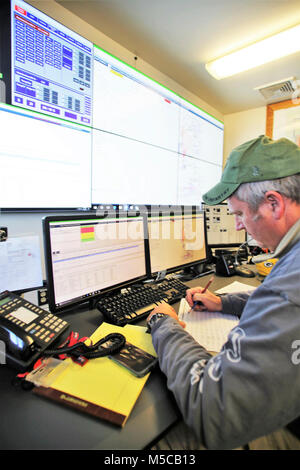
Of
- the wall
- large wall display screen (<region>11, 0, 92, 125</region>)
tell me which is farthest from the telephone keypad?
the wall

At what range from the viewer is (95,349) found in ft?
2.18

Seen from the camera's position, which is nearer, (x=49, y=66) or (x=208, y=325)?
(x=208, y=325)

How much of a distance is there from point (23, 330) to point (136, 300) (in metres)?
0.47

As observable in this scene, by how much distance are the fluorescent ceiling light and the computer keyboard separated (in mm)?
2269

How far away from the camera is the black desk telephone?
1.93 ft

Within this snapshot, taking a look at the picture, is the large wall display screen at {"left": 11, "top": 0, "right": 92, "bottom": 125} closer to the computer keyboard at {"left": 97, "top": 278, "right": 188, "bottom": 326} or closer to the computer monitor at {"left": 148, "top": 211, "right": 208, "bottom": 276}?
the computer monitor at {"left": 148, "top": 211, "right": 208, "bottom": 276}

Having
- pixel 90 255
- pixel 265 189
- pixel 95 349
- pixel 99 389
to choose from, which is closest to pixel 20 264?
pixel 90 255

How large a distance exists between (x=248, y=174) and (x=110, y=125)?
168cm

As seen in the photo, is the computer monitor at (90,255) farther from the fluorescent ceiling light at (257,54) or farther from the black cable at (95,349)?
the fluorescent ceiling light at (257,54)

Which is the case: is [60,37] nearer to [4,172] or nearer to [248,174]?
[4,172]

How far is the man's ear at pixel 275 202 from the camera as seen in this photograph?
2.10 ft

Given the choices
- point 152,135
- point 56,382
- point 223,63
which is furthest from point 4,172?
point 223,63

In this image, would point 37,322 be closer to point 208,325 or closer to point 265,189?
point 208,325

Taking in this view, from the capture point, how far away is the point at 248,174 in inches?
26.6
